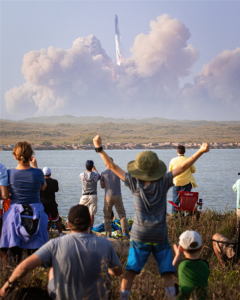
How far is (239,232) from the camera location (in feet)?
15.1

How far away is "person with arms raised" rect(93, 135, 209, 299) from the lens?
3.28 m

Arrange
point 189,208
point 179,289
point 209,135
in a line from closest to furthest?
point 179,289, point 189,208, point 209,135

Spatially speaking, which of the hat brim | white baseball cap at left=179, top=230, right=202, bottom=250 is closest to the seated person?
white baseball cap at left=179, top=230, right=202, bottom=250

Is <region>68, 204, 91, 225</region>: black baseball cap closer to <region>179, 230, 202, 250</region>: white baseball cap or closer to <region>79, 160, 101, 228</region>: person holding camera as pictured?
<region>179, 230, 202, 250</region>: white baseball cap

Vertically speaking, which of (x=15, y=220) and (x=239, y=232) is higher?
(x=15, y=220)

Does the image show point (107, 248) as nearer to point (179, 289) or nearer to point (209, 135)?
point (179, 289)

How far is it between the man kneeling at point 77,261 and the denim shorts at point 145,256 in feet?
2.05

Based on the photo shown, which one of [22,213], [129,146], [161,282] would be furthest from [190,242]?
[129,146]

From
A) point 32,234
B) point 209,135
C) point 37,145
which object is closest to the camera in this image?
point 32,234

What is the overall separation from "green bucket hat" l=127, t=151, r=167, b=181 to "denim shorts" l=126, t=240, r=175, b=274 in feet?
2.27

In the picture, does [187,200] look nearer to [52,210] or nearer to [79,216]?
[52,210]

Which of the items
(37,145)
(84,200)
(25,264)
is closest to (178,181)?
(84,200)

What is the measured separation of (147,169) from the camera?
3.36 meters

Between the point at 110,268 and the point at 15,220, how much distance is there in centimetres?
157
